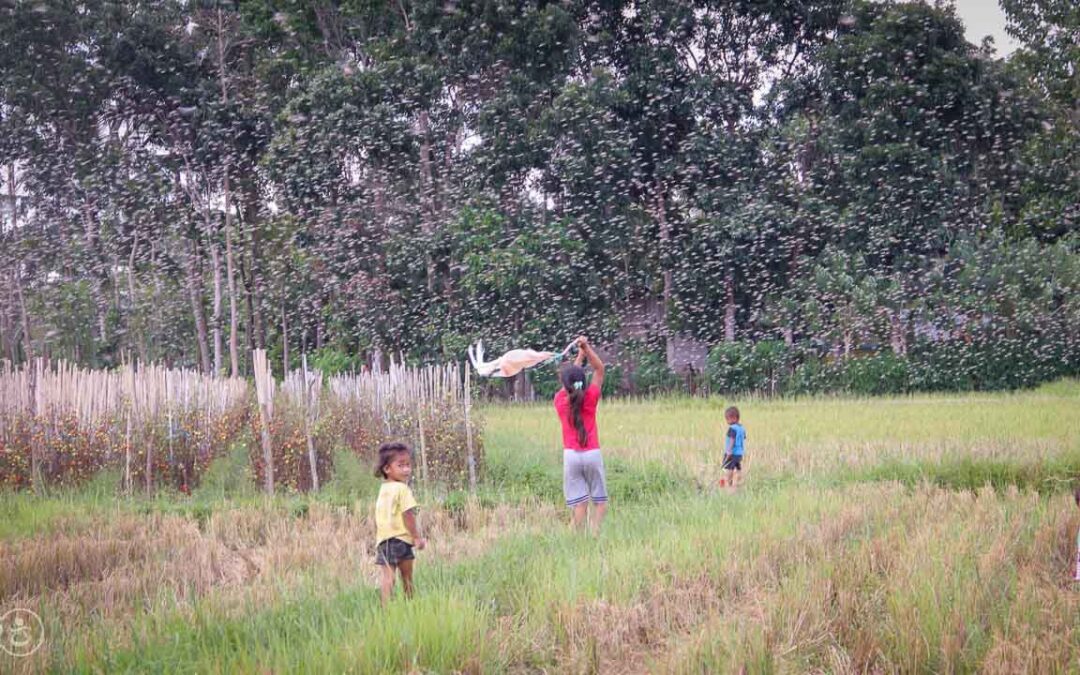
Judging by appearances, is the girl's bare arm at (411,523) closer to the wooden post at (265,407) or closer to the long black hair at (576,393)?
the long black hair at (576,393)

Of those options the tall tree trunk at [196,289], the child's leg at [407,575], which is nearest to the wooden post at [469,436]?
the child's leg at [407,575]

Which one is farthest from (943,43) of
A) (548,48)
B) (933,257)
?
(548,48)

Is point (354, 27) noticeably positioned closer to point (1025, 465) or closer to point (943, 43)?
point (943, 43)

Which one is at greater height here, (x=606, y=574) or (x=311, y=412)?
(x=311, y=412)

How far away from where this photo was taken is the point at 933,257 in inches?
807

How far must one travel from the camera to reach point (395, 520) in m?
4.80

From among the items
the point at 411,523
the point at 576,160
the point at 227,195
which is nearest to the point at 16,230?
the point at 227,195

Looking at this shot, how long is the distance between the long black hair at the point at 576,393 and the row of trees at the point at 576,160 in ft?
44.7

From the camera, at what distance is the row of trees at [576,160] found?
794 inches

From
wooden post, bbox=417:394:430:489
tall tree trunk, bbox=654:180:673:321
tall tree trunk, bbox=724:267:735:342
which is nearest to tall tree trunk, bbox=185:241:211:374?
tall tree trunk, bbox=654:180:673:321

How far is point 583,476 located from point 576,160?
15.2m

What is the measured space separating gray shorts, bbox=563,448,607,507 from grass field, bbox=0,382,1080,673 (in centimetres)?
30

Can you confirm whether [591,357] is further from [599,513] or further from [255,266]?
[255,266]

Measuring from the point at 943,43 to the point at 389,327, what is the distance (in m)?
14.5
